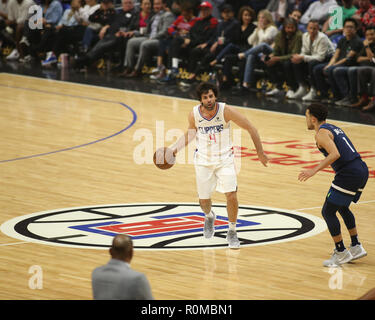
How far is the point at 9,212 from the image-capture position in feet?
32.3

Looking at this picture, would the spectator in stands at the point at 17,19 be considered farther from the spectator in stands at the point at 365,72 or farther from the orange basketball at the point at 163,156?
the orange basketball at the point at 163,156

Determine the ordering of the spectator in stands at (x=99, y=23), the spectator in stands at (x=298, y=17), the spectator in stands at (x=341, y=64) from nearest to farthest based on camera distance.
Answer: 1. the spectator in stands at (x=341, y=64)
2. the spectator in stands at (x=298, y=17)
3. the spectator in stands at (x=99, y=23)

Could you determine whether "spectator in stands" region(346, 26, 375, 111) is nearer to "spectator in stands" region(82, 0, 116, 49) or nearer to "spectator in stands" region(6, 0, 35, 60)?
"spectator in stands" region(82, 0, 116, 49)

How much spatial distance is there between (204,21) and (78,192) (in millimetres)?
10349

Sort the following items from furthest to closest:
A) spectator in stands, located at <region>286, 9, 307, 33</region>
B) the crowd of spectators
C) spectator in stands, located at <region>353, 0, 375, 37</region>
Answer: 1. spectator in stands, located at <region>286, 9, 307, 33</region>
2. spectator in stands, located at <region>353, 0, 375, 37</region>
3. the crowd of spectators

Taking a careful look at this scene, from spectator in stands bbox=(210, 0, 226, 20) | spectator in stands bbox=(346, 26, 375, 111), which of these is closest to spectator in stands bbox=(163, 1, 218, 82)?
spectator in stands bbox=(210, 0, 226, 20)

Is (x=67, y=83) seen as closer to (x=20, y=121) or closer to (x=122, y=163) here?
(x=20, y=121)

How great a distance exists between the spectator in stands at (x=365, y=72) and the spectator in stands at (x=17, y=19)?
37.2 feet

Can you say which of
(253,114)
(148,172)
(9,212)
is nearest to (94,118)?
(253,114)

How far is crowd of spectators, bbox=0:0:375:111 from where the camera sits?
17.7m

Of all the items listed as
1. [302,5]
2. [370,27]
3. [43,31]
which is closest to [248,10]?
[302,5]

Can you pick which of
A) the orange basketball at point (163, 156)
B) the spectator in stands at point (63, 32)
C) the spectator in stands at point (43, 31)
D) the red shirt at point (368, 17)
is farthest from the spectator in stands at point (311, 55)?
the orange basketball at point (163, 156)

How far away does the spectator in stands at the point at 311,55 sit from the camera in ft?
59.1

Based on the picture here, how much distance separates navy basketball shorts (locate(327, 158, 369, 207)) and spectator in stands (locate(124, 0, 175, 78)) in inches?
541
